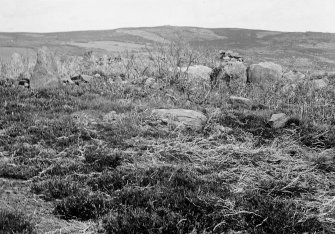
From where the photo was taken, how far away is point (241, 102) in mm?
12688

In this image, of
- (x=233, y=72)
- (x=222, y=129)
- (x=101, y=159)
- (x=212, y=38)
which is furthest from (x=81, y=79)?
(x=212, y=38)

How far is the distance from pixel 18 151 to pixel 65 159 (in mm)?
1085

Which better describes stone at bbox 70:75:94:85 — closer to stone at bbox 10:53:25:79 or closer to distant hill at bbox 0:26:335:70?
stone at bbox 10:53:25:79

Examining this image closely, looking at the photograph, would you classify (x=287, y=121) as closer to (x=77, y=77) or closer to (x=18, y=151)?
(x=18, y=151)

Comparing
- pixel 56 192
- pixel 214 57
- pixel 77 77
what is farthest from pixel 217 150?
pixel 214 57

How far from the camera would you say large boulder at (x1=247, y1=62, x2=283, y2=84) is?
1725cm

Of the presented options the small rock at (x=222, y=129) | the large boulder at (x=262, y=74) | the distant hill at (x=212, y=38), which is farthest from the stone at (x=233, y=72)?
the distant hill at (x=212, y=38)

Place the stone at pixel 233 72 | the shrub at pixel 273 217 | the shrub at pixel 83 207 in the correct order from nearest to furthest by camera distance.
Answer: the shrub at pixel 273 217 → the shrub at pixel 83 207 → the stone at pixel 233 72

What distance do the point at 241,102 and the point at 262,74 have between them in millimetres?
5266

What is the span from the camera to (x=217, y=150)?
8.50 meters

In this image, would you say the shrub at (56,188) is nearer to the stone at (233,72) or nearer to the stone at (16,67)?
the stone at (16,67)

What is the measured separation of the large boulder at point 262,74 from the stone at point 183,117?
7125 millimetres

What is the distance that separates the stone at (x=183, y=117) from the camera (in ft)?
32.9

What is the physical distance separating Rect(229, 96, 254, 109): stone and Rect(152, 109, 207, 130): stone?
2157mm
